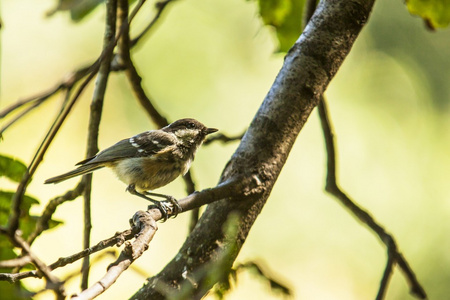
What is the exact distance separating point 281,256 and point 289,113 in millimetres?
4331

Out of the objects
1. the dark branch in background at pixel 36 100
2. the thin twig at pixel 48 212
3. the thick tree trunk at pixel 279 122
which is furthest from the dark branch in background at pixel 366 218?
the dark branch in background at pixel 36 100

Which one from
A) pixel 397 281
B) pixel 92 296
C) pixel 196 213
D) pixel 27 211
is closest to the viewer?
pixel 92 296

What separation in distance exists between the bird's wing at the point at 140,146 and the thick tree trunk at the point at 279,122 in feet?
4.37

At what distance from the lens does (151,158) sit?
4.02 meters

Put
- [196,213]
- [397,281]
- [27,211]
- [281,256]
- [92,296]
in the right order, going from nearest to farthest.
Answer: [92,296] → [27,211] → [196,213] → [281,256] → [397,281]

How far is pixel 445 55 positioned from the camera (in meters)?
7.70

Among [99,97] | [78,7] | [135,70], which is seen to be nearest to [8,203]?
[99,97]

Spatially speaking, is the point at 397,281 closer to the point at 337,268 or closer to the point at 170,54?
the point at 337,268

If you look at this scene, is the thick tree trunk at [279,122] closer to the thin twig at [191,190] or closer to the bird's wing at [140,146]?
the thin twig at [191,190]

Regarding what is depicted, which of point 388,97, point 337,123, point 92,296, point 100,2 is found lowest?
point 92,296

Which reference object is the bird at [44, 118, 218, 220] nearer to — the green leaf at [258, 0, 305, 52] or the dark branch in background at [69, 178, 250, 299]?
the green leaf at [258, 0, 305, 52]

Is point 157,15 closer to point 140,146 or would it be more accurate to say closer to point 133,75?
point 133,75

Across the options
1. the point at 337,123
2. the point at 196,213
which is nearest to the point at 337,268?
the point at 337,123

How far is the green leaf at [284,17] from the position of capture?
11.6 ft
